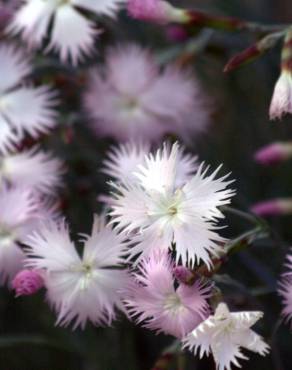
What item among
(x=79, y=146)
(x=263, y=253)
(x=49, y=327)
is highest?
(x=79, y=146)

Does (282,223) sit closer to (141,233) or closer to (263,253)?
(263,253)

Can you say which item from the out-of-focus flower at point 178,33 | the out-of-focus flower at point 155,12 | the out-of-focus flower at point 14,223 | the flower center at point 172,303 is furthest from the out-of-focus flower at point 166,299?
the out-of-focus flower at point 178,33

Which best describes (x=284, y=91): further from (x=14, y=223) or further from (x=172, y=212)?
(x=14, y=223)

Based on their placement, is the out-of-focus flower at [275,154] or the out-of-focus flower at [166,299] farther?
the out-of-focus flower at [275,154]

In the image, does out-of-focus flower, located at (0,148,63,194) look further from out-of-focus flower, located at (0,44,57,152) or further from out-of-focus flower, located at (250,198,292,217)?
out-of-focus flower, located at (250,198,292,217)

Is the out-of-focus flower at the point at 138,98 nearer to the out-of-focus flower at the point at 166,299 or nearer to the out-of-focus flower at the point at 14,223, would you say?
the out-of-focus flower at the point at 14,223

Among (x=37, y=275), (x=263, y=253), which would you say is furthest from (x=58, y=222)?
(x=263, y=253)

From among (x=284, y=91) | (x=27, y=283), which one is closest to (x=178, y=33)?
(x=284, y=91)
